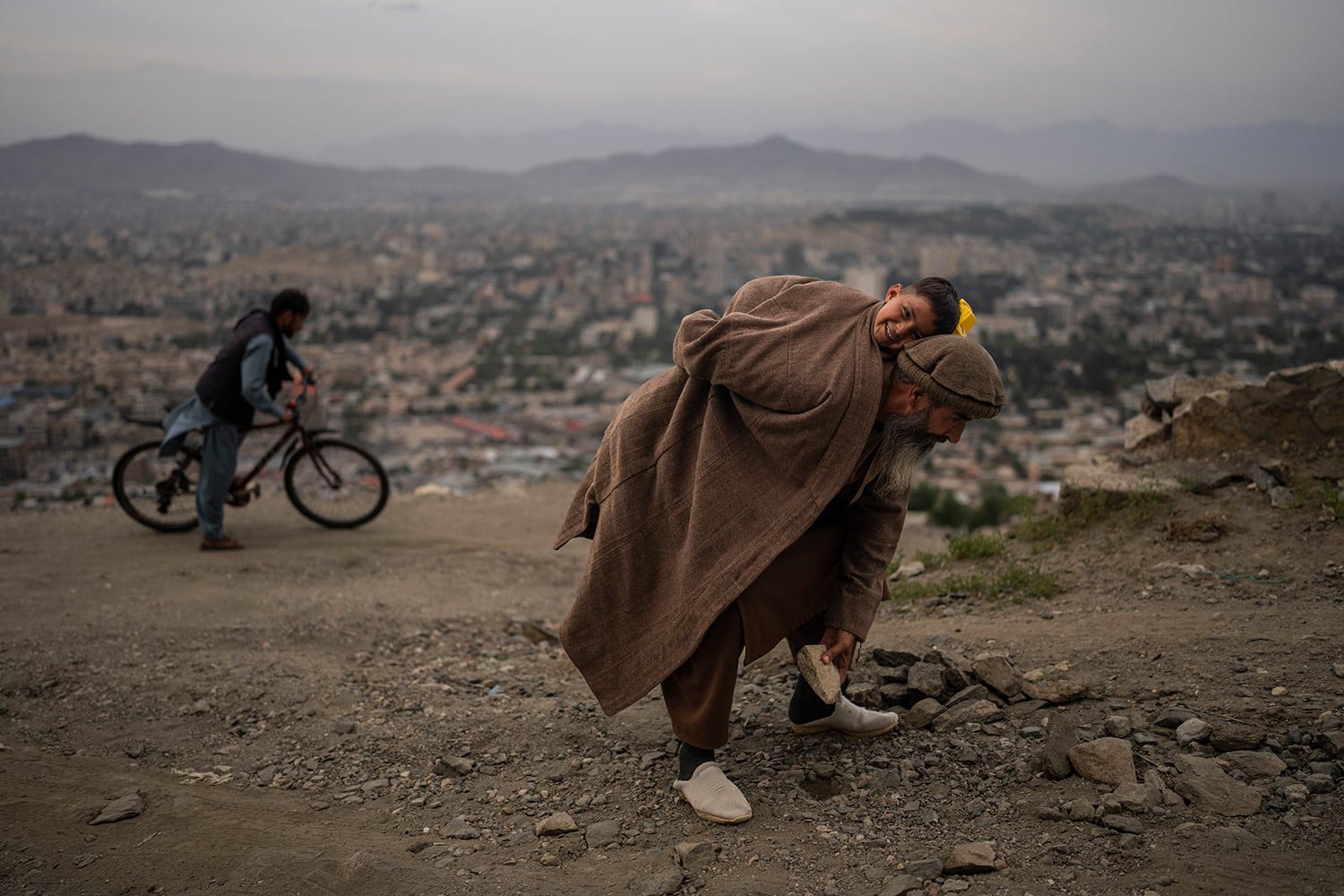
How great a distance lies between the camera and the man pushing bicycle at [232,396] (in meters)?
5.43

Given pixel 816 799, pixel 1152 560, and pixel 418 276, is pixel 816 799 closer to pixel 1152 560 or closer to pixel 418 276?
pixel 1152 560

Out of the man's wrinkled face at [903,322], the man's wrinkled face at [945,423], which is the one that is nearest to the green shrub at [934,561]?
the man's wrinkled face at [945,423]

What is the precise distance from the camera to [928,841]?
8.19 feet

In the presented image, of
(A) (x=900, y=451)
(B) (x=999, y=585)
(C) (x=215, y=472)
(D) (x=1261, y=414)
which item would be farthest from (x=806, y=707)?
(C) (x=215, y=472)

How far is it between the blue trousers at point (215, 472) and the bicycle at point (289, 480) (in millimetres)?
154

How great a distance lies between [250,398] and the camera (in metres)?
5.46

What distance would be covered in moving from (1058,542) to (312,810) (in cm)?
375

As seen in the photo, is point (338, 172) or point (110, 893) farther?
point (338, 172)

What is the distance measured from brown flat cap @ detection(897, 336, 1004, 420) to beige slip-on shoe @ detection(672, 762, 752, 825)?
1.24 metres

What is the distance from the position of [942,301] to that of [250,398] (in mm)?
4398

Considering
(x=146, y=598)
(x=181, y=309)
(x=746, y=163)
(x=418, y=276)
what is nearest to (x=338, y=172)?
(x=746, y=163)

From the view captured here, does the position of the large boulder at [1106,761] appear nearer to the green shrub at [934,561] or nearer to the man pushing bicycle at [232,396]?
the green shrub at [934,561]

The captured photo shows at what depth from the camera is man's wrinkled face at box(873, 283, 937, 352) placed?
2.38m

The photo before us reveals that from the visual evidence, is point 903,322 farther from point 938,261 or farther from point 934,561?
point 938,261
